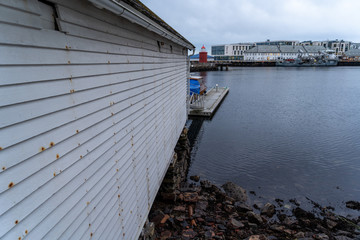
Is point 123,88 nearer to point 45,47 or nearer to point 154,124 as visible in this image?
point 45,47

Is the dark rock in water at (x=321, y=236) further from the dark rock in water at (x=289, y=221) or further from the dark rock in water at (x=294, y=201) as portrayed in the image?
the dark rock in water at (x=294, y=201)

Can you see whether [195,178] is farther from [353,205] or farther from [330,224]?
[353,205]

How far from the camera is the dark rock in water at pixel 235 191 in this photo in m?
9.61

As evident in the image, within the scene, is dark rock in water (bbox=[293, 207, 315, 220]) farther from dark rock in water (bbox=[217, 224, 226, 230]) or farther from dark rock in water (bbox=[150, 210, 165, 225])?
dark rock in water (bbox=[150, 210, 165, 225])

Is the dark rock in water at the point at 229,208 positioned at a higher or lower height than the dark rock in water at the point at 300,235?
higher

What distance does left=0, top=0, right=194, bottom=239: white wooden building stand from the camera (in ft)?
5.61

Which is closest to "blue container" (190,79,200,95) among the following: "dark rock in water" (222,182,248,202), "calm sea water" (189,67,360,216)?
"calm sea water" (189,67,360,216)

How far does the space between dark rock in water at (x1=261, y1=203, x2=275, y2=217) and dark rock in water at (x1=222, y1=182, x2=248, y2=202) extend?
891 millimetres

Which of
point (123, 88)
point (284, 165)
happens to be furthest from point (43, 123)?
point (284, 165)

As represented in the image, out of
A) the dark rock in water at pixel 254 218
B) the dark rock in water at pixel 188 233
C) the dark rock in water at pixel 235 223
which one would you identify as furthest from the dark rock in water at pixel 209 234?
the dark rock in water at pixel 254 218

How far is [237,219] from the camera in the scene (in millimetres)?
7875

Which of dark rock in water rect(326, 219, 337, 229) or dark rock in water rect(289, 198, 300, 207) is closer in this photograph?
dark rock in water rect(326, 219, 337, 229)

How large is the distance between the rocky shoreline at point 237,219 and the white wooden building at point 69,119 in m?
3.09

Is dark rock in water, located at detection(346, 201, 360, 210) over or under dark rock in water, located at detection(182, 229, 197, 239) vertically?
under
